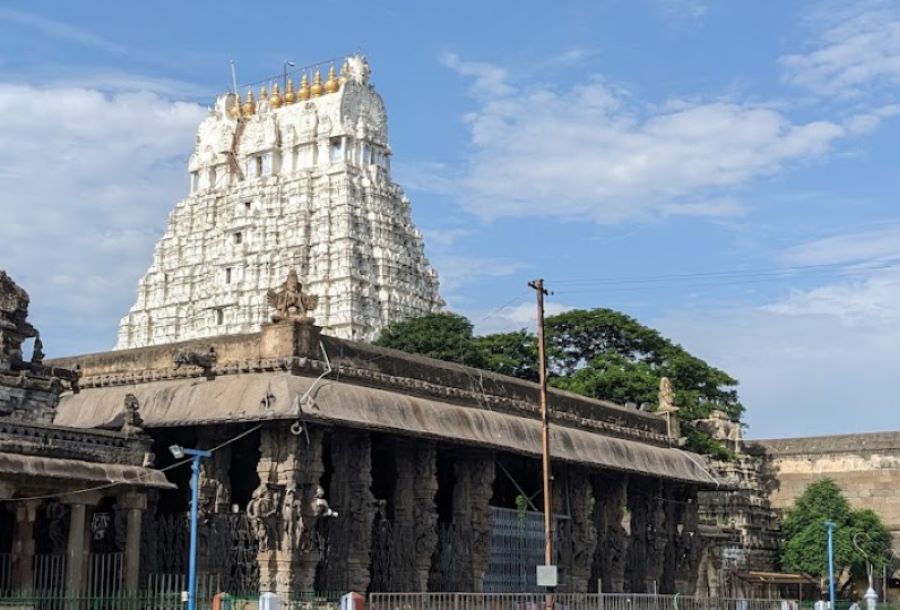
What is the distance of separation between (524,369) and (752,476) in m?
12.7

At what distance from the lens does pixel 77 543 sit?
25594 mm

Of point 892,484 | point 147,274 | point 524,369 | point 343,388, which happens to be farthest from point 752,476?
Result: point 147,274

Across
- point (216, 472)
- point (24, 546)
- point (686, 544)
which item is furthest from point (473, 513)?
point (686, 544)

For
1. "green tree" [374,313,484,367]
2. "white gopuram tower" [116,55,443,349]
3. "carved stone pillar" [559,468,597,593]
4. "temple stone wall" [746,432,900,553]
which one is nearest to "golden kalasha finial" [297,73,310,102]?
"white gopuram tower" [116,55,443,349]

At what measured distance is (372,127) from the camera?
94.9 m

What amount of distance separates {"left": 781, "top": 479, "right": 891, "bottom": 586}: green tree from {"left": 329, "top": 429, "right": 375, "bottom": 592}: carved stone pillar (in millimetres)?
31825

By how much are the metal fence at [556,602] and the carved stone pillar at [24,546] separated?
6.67 metres

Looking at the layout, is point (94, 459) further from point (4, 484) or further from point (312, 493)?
point (312, 493)

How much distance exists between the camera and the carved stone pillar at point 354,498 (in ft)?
98.8

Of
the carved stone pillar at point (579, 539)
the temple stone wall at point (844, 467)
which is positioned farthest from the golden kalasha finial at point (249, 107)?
the carved stone pillar at point (579, 539)

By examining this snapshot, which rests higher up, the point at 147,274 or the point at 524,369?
the point at 147,274

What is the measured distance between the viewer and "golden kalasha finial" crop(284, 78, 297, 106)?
324 ft

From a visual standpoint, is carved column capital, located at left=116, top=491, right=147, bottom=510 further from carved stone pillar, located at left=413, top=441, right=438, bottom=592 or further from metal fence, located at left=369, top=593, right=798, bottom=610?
carved stone pillar, located at left=413, top=441, right=438, bottom=592

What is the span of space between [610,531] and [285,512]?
15237mm
